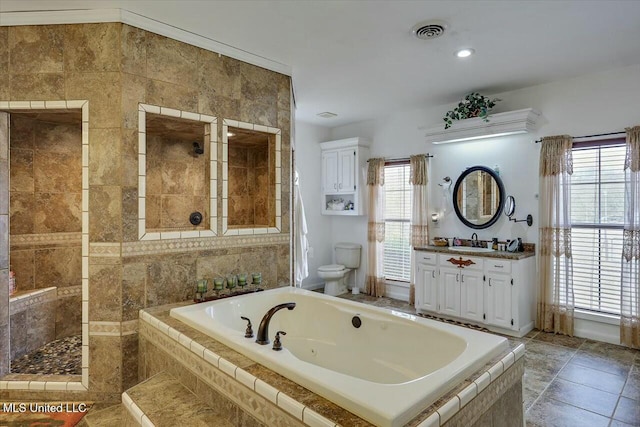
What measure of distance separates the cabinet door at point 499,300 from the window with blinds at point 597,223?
0.73m

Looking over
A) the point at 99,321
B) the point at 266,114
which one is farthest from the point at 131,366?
the point at 266,114

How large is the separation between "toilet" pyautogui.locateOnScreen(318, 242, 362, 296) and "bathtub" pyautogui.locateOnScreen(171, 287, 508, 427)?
2.13m

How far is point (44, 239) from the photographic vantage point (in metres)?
3.57

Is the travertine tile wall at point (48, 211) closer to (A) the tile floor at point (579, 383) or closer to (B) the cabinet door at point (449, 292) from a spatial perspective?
(B) the cabinet door at point (449, 292)

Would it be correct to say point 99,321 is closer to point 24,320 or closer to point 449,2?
point 24,320

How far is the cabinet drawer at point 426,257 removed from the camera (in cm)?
430

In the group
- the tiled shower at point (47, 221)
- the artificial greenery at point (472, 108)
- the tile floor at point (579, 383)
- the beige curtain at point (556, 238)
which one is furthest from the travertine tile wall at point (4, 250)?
the beige curtain at point (556, 238)

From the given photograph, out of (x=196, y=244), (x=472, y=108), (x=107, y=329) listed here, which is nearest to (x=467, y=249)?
(x=472, y=108)

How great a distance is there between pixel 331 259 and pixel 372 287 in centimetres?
98

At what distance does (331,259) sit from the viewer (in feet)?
20.0

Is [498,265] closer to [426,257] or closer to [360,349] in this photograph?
[426,257]

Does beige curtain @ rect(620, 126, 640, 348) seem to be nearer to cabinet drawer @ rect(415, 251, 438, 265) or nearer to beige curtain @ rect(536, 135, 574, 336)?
beige curtain @ rect(536, 135, 574, 336)

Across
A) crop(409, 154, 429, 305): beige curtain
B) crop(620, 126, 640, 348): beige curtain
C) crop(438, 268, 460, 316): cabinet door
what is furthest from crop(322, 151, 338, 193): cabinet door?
crop(620, 126, 640, 348): beige curtain

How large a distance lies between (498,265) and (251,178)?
9.54 ft
